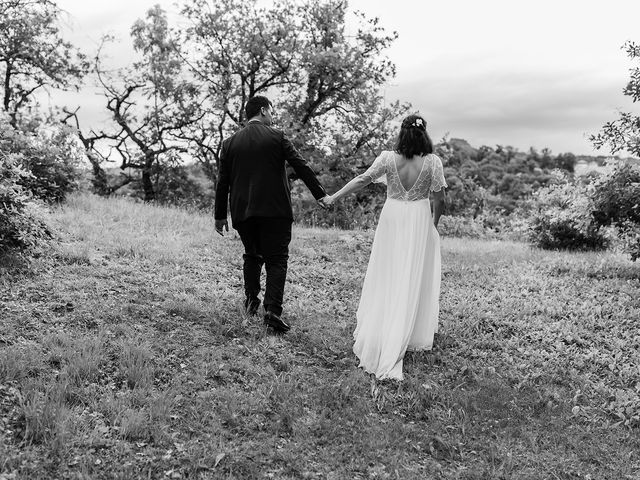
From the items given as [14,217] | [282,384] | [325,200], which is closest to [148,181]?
[14,217]

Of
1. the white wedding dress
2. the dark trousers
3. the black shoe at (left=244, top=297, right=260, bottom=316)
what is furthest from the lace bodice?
the black shoe at (left=244, top=297, right=260, bottom=316)

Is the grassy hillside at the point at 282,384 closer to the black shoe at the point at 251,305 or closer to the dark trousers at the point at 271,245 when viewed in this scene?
the black shoe at the point at 251,305

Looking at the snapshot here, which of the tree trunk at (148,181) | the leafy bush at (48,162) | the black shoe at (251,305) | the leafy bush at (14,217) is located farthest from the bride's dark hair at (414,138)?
the tree trunk at (148,181)

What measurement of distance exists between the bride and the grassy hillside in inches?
15.4

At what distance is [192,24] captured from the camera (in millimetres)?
20969

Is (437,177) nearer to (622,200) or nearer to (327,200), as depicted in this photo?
(327,200)

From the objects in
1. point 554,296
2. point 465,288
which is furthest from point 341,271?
point 554,296

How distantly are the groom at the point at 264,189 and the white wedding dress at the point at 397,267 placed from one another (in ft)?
2.98

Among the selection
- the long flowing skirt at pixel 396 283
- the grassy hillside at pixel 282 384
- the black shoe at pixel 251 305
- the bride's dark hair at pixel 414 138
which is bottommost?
the grassy hillside at pixel 282 384

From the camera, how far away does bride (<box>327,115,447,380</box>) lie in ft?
20.4

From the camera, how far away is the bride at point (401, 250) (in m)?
6.20

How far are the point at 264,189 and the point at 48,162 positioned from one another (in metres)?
9.53

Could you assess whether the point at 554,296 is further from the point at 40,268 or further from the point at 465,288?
the point at 40,268

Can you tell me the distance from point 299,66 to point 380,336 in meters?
15.7
